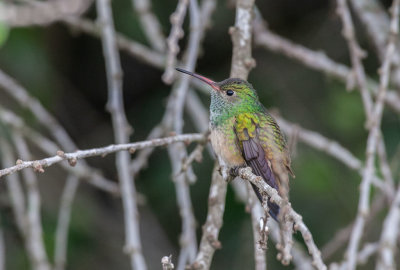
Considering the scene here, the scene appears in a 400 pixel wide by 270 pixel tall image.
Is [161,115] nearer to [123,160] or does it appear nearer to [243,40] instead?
[123,160]

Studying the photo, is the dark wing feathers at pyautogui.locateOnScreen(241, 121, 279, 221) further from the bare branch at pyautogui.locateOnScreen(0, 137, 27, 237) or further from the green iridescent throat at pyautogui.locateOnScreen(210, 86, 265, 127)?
the bare branch at pyautogui.locateOnScreen(0, 137, 27, 237)

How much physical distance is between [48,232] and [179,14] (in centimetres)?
242

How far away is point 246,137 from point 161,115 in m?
2.40

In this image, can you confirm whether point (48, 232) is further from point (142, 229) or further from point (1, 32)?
point (1, 32)

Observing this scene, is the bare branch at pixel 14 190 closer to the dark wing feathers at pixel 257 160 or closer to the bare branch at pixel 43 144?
the bare branch at pixel 43 144

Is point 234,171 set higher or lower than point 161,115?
lower

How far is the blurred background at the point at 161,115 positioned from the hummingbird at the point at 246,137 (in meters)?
1.17

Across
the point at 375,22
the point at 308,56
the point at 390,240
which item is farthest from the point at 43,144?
the point at 375,22

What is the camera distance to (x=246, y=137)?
3.10 meters

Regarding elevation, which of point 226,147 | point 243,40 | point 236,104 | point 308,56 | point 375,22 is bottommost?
point 226,147

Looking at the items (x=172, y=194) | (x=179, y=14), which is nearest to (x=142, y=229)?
(x=172, y=194)

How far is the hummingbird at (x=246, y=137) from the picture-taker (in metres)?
2.96

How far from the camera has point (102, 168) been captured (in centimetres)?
592

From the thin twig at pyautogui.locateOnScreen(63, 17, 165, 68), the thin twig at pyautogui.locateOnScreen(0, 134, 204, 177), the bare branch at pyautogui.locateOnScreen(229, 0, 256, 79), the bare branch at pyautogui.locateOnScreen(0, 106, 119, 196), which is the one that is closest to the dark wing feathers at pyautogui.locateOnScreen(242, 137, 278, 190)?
the thin twig at pyautogui.locateOnScreen(0, 134, 204, 177)
